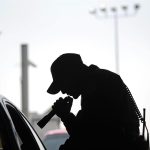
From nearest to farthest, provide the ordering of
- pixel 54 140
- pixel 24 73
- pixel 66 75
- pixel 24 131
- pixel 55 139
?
pixel 66 75 < pixel 24 131 < pixel 54 140 < pixel 55 139 < pixel 24 73

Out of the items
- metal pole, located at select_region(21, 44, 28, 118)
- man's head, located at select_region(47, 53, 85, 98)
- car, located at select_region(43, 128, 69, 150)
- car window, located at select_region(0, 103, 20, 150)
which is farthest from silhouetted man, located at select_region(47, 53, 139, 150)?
metal pole, located at select_region(21, 44, 28, 118)

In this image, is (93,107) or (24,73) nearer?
(93,107)

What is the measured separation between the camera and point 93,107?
4.48m

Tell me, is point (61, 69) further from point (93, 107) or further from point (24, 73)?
point (24, 73)

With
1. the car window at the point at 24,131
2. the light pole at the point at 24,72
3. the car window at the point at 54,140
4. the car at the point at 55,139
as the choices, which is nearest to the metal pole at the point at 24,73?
the light pole at the point at 24,72

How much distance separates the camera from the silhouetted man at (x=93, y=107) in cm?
439

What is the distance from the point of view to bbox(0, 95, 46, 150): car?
366 centimetres

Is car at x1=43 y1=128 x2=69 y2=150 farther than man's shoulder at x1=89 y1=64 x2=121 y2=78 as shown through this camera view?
Yes

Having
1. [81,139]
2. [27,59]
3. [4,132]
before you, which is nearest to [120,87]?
[81,139]

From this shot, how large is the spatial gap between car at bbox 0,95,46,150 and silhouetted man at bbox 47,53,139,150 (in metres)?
0.28

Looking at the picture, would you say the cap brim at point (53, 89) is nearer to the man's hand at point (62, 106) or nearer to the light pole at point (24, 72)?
the man's hand at point (62, 106)

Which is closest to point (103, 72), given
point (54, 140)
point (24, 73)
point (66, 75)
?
point (66, 75)

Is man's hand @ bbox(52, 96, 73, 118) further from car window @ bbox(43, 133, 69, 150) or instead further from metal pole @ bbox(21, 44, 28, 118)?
metal pole @ bbox(21, 44, 28, 118)

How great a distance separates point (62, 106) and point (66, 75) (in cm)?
21
